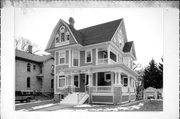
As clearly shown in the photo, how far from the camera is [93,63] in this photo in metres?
9.30

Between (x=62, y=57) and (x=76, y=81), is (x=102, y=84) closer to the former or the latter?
(x=76, y=81)

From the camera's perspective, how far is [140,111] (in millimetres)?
6730

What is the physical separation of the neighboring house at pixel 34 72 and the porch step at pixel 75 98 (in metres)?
0.81

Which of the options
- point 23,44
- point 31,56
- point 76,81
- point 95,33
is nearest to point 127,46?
point 95,33

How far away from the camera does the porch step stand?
26.7ft

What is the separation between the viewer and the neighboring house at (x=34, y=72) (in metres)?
7.44

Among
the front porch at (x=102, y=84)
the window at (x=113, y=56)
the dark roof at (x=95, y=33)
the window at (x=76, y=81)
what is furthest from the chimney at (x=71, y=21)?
the window at (x=76, y=81)

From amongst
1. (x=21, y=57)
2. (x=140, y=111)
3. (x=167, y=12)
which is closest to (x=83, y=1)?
(x=167, y=12)

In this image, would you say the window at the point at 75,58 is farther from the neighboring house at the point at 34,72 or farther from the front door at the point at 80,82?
the neighboring house at the point at 34,72

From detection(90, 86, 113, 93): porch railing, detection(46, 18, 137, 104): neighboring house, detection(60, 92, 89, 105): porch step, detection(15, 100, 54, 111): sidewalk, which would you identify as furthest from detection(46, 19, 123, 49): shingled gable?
detection(15, 100, 54, 111): sidewalk

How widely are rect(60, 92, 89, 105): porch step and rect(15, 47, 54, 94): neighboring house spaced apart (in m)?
0.81

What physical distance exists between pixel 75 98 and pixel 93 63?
1880mm

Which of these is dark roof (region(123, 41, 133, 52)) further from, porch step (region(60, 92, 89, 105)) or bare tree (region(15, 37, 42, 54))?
bare tree (region(15, 37, 42, 54))

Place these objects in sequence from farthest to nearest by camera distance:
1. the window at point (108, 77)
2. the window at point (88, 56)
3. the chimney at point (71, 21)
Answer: the window at point (88, 56) → the window at point (108, 77) → the chimney at point (71, 21)
